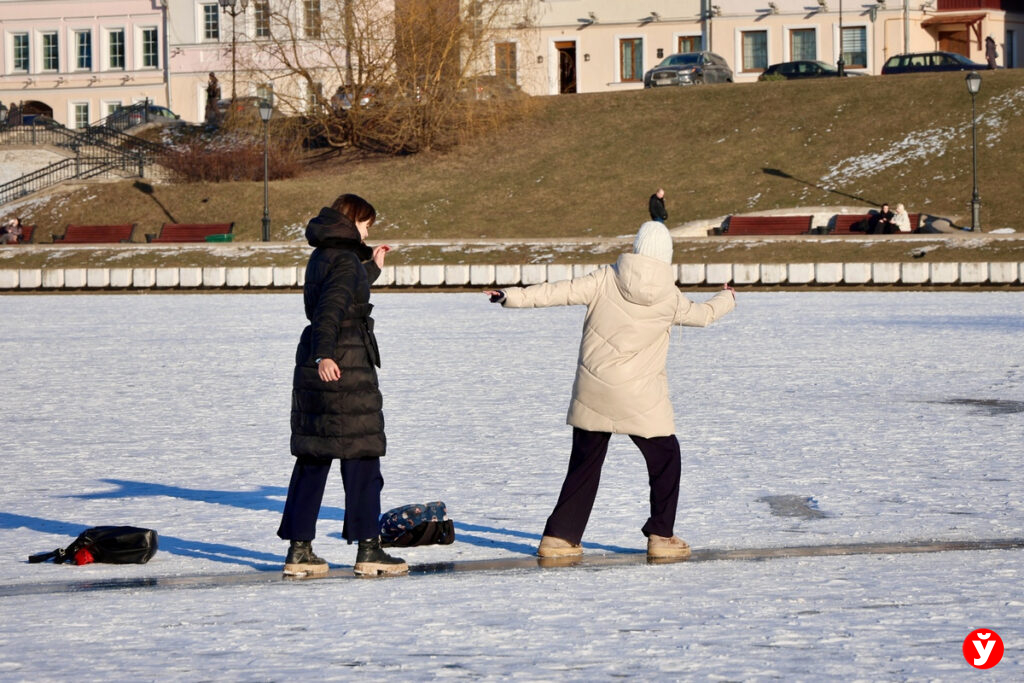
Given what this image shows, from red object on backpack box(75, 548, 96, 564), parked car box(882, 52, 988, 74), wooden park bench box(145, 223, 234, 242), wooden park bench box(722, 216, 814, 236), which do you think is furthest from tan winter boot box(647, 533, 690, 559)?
parked car box(882, 52, 988, 74)

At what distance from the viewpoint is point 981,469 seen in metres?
9.69

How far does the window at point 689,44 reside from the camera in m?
63.7

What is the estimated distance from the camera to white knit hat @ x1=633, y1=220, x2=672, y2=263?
286 inches

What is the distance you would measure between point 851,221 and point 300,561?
3558cm

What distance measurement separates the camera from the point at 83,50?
7150 centimetres

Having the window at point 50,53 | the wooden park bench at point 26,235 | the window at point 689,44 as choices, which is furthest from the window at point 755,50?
the window at point 50,53

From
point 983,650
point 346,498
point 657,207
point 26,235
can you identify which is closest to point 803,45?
point 657,207

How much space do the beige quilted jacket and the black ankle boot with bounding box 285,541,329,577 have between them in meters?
1.31

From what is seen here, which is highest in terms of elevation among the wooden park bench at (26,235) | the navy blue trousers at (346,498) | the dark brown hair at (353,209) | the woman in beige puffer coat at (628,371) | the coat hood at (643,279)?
the wooden park bench at (26,235)

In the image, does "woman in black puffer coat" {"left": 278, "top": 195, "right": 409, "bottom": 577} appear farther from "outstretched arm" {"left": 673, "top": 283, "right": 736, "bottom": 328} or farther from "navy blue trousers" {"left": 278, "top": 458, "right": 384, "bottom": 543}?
"outstretched arm" {"left": 673, "top": 283, "right": 736, "bottom": 328}

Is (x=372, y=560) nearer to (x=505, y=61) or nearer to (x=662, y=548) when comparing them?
(x=662, y=548)

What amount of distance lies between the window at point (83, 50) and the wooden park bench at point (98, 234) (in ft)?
85.1

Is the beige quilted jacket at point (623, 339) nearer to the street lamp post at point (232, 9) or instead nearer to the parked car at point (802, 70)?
the street lamp post at point (232, 9)

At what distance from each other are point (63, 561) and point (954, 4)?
5776 centimetres
